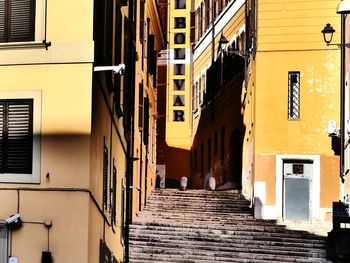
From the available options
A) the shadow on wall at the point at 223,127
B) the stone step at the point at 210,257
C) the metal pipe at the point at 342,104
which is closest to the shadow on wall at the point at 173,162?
the shadow on wall at the point at 223,127

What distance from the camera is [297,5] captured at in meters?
32.9

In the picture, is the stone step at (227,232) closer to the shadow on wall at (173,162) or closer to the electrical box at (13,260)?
the electrical box at (13,260)

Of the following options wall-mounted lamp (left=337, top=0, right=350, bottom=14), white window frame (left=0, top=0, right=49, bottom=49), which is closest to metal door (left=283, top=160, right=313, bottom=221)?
wall-mounted lamp (left=337, top=0, right=350, bottom=14)

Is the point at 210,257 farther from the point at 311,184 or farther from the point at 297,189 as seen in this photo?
the point at 311,184

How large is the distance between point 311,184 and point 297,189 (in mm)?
483

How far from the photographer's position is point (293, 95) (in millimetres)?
32719

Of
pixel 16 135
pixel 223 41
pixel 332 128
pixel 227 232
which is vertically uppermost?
pixel 223 41

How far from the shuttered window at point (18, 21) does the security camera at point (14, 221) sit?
9.27ft

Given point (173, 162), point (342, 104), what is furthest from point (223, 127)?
point (342, 104)

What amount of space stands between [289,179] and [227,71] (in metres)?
10.5

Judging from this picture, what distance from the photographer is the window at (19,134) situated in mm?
15633

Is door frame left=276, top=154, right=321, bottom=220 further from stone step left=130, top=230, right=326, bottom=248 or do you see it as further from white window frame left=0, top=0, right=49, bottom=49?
white window frame left=0, top=0, right=49, bottom=49

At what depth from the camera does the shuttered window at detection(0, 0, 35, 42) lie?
15945 millimetres

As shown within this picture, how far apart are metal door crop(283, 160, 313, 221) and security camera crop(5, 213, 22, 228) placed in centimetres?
1753
